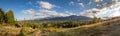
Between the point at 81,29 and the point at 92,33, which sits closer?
the point at 92,33

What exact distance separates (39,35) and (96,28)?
4.63 ft

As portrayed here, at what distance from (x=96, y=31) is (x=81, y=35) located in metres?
0.31

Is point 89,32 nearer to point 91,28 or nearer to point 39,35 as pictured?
point 91,28

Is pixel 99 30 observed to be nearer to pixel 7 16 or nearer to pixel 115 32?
pixel 115 32

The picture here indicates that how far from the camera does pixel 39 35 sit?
212 inches

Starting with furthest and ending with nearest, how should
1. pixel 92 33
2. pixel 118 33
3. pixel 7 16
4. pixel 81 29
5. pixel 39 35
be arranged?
pixel 7 16 < pixel 39 35 < pixel 81 29 < pixel 92 33 < pixel 118 33

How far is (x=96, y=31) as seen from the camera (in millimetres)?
4578

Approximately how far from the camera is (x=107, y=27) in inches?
180

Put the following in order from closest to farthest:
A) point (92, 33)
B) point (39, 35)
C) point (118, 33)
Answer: point (118, 33) → point (92, 33) → point (39, 35)

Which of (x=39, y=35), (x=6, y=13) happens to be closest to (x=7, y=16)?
(x=6, y=13)

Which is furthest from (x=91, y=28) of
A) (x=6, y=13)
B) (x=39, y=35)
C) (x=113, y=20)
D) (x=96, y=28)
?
(x=6, y=13)

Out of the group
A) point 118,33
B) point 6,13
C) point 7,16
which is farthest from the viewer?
point 6,13

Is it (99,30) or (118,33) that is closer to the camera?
(118,33)

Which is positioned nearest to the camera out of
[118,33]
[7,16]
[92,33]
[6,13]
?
[118,33]
